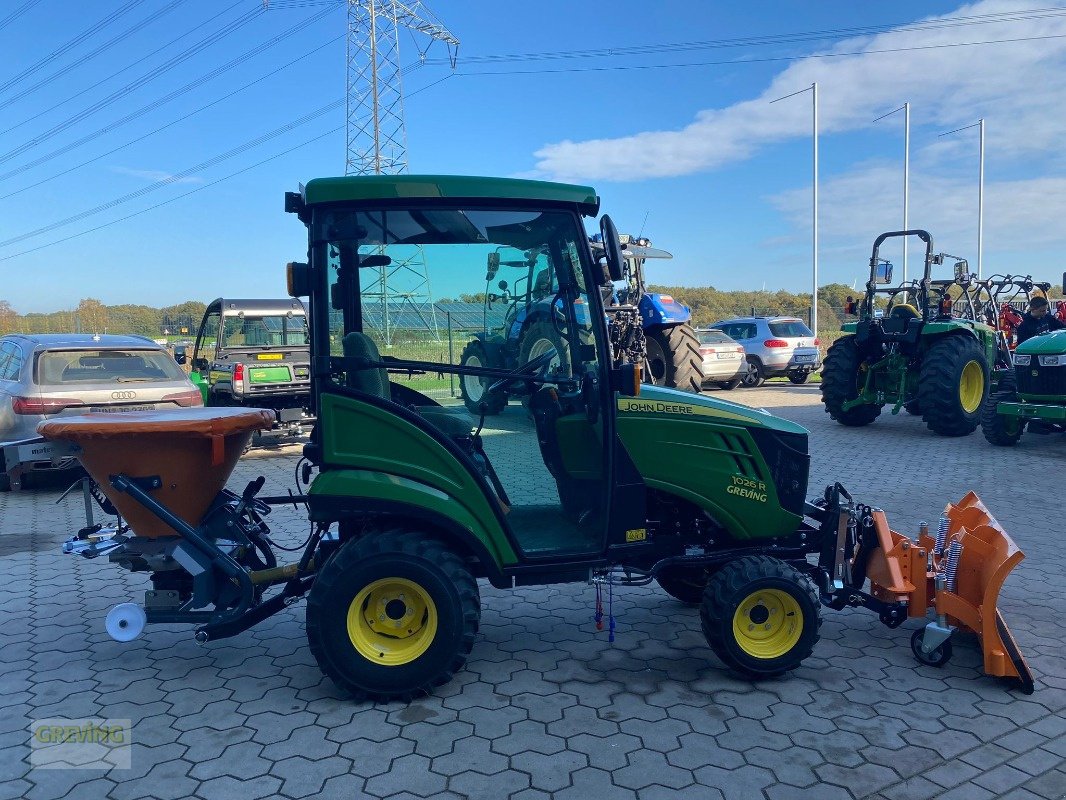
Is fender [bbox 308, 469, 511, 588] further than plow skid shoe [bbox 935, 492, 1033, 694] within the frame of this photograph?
No

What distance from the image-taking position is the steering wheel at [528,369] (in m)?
3.84

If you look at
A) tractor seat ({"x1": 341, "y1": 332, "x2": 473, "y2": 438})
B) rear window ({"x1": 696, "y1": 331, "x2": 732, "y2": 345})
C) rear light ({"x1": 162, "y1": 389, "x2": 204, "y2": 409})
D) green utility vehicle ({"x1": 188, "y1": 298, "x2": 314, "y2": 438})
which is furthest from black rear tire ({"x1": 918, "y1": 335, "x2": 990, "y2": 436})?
rear light ({"x1": 162, "y1": 389, "x2": 204, "y2": 409})

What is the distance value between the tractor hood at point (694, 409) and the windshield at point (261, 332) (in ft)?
29.1

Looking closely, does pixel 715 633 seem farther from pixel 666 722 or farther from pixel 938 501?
pixel 938 501

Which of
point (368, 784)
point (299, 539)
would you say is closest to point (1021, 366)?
point (299, 539)

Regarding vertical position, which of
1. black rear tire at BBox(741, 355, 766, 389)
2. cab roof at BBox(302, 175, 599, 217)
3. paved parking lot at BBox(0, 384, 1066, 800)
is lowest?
paved parking lot at BBox(0, 384, 1066, 800)

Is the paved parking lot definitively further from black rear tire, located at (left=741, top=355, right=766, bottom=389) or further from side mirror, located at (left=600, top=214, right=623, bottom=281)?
black rear tire, located at (left=741, top=355, right=766, bottom=389)

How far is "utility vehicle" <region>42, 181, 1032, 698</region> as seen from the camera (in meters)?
3.67

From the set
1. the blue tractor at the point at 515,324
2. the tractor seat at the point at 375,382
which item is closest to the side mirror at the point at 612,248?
the blue tractor at the point at 515,324

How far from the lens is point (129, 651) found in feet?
14.4

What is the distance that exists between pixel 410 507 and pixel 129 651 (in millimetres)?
2005

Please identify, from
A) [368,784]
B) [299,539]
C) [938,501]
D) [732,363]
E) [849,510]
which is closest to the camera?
[368,784]

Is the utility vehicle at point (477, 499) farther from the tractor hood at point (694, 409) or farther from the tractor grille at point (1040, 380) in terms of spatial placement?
the tractor grille at point (1040, 380)

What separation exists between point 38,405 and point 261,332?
4167 millimetres
